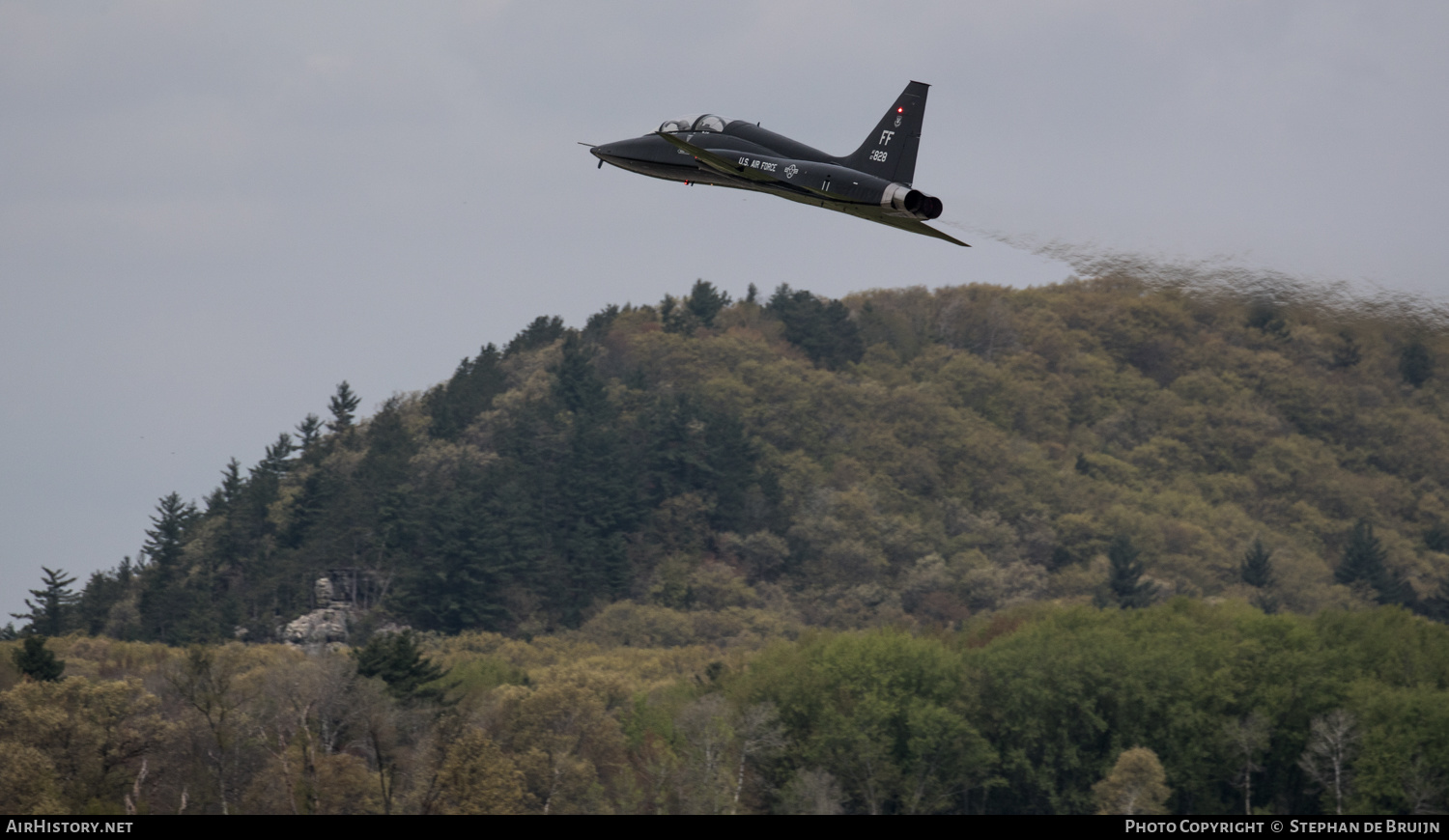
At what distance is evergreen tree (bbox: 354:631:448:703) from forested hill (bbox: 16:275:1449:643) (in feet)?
160

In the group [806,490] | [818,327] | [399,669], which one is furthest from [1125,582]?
→ [399,669]

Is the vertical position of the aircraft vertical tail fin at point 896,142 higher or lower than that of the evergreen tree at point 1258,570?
higher

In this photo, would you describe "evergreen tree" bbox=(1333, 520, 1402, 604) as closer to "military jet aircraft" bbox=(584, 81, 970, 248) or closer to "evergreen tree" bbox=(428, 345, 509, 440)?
"evergreen tree" bbox=(428, 345, 509, 440)

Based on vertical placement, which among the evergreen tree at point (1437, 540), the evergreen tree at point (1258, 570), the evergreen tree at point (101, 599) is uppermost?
the evergreen tree at point (1437, 540)

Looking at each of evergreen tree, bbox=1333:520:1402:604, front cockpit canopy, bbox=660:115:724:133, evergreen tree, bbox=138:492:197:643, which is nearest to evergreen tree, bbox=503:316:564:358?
evergreen tree, bbox=138:492:197:643

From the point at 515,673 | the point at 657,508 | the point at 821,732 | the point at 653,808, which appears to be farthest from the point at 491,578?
the point at 653,808

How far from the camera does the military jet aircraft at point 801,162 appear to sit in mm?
33875

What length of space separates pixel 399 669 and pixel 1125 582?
80.3 metres

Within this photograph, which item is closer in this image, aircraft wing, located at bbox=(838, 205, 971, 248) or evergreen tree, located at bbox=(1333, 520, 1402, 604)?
aircraft wing, located at bbox=(838, 205, 971, 248)

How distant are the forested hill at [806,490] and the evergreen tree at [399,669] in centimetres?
4876

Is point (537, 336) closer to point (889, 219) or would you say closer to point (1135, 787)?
point (1135, 787)

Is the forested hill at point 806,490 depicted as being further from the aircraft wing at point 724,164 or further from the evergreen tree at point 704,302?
the aircraft wing at point 724,164

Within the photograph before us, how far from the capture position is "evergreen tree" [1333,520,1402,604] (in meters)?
156

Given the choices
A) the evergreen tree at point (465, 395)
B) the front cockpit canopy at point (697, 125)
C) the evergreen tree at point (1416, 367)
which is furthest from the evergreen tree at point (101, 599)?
the evergreen tree at point (1416, 367)
